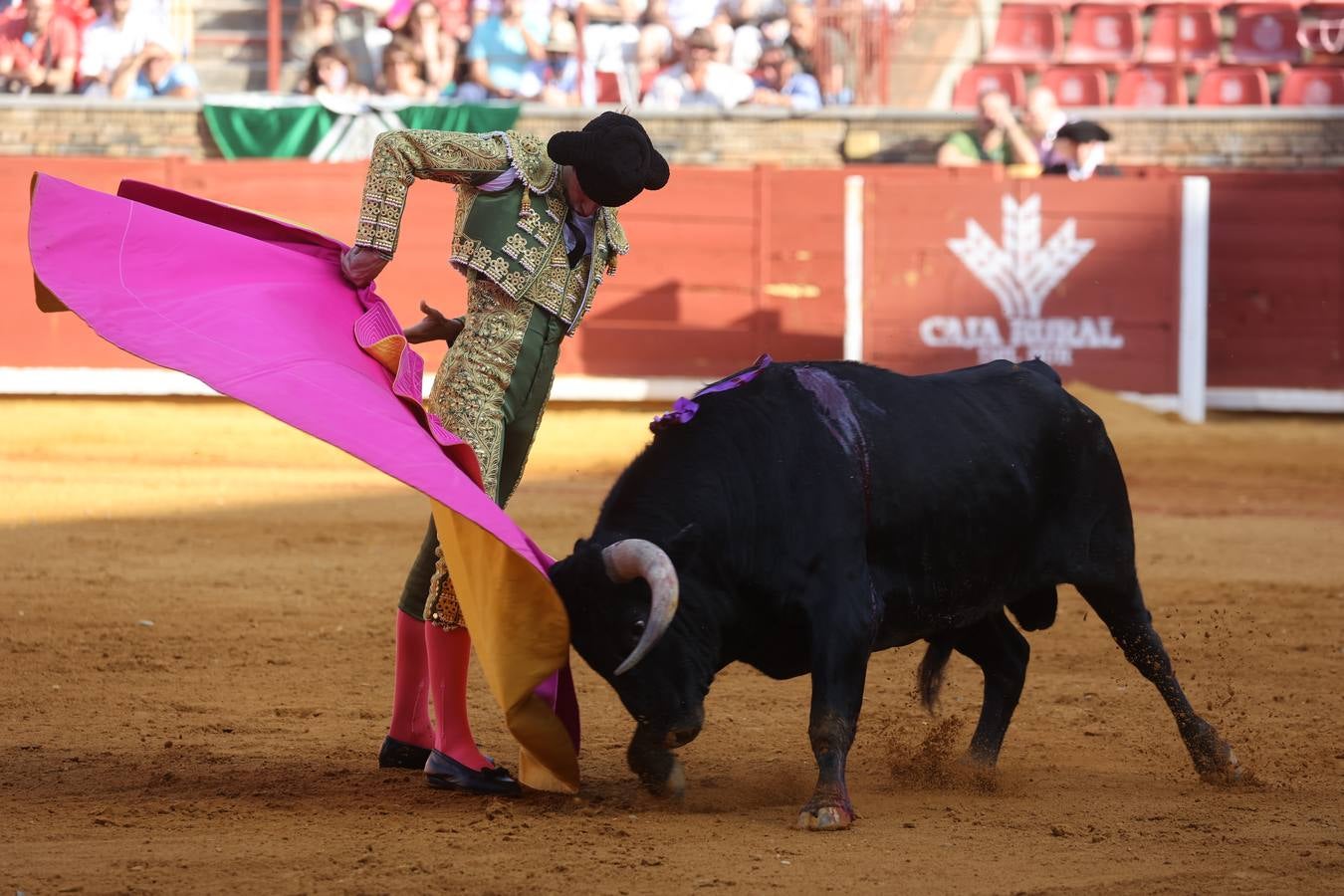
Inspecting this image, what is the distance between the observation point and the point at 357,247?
2947 millimetres

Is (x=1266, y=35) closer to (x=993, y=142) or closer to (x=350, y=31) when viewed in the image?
(x=993, y=142)

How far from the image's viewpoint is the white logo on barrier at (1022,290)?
9.80 meters

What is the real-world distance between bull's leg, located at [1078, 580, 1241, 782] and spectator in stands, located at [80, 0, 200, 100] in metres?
8.63

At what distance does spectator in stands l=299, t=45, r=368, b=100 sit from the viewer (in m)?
10.4

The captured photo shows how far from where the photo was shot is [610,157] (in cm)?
286

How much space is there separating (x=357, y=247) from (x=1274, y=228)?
8.12 meters

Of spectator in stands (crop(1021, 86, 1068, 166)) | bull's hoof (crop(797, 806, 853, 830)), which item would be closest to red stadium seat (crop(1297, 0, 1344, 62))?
spectator in stands (crop(1021, 86, 1068, 166))

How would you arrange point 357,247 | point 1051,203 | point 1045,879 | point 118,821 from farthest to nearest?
point 1051,203
point 357,247
point 118,821
point 1045,879

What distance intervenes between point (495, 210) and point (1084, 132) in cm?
752

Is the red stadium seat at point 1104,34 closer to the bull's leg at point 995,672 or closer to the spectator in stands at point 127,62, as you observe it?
the spectator in stands at point 127,62

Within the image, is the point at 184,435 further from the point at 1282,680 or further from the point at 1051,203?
the point at 1282,680

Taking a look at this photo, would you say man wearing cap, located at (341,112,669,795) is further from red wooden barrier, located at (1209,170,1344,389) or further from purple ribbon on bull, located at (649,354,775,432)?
red wooden barrier, located at (1209,170,1344,389)

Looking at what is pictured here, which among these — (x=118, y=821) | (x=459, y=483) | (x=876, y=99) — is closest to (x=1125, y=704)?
(x=459, y=483)

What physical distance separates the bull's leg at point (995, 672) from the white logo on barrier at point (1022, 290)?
655 cm
